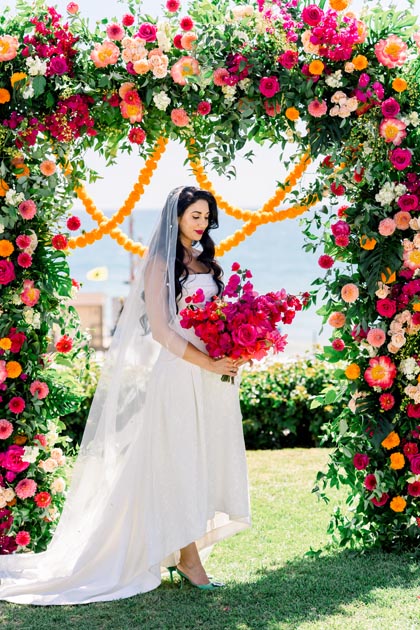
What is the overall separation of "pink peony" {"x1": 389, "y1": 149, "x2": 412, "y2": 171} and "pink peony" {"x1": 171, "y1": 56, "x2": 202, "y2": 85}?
1.10m

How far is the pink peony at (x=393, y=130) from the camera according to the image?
4469mm

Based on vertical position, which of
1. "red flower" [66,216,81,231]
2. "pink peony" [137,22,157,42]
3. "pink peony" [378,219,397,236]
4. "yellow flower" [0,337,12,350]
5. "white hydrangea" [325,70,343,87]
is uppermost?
"pink peony" [137,22,157,42]

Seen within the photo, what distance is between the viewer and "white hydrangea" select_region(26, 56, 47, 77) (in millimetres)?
4465

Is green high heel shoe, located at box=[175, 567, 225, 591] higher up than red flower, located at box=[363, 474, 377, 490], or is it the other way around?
red flower, located at box=[363, 474, 377, 490]

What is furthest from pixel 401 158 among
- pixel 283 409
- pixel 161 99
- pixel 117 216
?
pixel 283 409

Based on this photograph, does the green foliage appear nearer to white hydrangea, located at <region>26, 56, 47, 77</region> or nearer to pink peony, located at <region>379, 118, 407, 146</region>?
pink peony, located at <region>379, 118, 407, 146</region>

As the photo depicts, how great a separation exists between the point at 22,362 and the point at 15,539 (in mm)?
965

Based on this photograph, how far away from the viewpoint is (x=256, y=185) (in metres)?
59.7

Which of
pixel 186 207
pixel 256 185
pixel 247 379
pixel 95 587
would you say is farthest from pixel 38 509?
pixel 256 185

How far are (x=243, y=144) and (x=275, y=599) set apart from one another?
90.8 inches

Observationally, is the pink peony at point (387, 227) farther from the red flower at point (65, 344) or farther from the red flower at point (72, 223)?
the red flower at point (65, 344)

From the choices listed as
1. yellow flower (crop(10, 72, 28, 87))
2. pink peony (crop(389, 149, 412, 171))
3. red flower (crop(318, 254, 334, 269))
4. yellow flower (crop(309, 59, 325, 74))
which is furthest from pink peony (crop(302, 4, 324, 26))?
yellow flower (crop(10, 72, 28, 87))

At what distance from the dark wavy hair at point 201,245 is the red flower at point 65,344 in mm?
951

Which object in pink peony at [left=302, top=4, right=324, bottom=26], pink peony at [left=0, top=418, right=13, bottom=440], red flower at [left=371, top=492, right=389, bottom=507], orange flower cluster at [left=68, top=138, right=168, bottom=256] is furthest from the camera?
orange flower cluster at [left=68, top=138, right=168, bottom=256]
